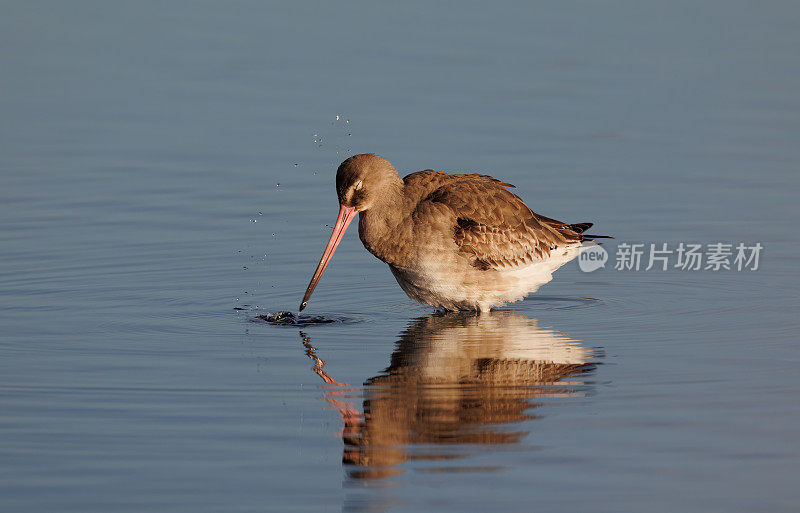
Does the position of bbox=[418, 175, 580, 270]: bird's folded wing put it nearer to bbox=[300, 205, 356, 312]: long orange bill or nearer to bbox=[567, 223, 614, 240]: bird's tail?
bbox=[567, 223, 614, 240]: bird's tail

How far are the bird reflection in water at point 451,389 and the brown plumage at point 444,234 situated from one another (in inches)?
13.5

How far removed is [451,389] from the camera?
9.19 metres

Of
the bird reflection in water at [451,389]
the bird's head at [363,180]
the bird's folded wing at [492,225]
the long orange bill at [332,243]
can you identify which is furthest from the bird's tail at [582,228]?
the long orange bill at [332,243]

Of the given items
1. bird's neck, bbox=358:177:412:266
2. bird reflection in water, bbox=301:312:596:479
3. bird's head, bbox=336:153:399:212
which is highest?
bird's head, bbox=336:153:399:212

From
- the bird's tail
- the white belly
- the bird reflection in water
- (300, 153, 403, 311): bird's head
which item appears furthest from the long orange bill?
the bird's tail

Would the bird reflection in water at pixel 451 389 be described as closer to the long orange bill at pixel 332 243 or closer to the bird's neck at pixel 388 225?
the bird's neck at pixel 388 225

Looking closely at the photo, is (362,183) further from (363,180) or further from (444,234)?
(444,234)

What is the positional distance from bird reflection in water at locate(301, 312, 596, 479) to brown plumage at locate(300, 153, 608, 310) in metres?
0.34

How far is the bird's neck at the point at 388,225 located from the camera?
A: 446 inches

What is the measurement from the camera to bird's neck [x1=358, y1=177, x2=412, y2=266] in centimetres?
1134

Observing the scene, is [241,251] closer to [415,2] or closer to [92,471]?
[92,471]

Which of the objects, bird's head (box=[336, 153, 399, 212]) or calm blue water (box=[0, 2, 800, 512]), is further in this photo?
bird's head (box=[336, 153, 399, 212])

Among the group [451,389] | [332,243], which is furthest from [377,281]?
[451,389]

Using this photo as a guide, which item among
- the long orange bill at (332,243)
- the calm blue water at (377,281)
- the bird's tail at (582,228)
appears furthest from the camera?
the bird's tail at (582,228)
